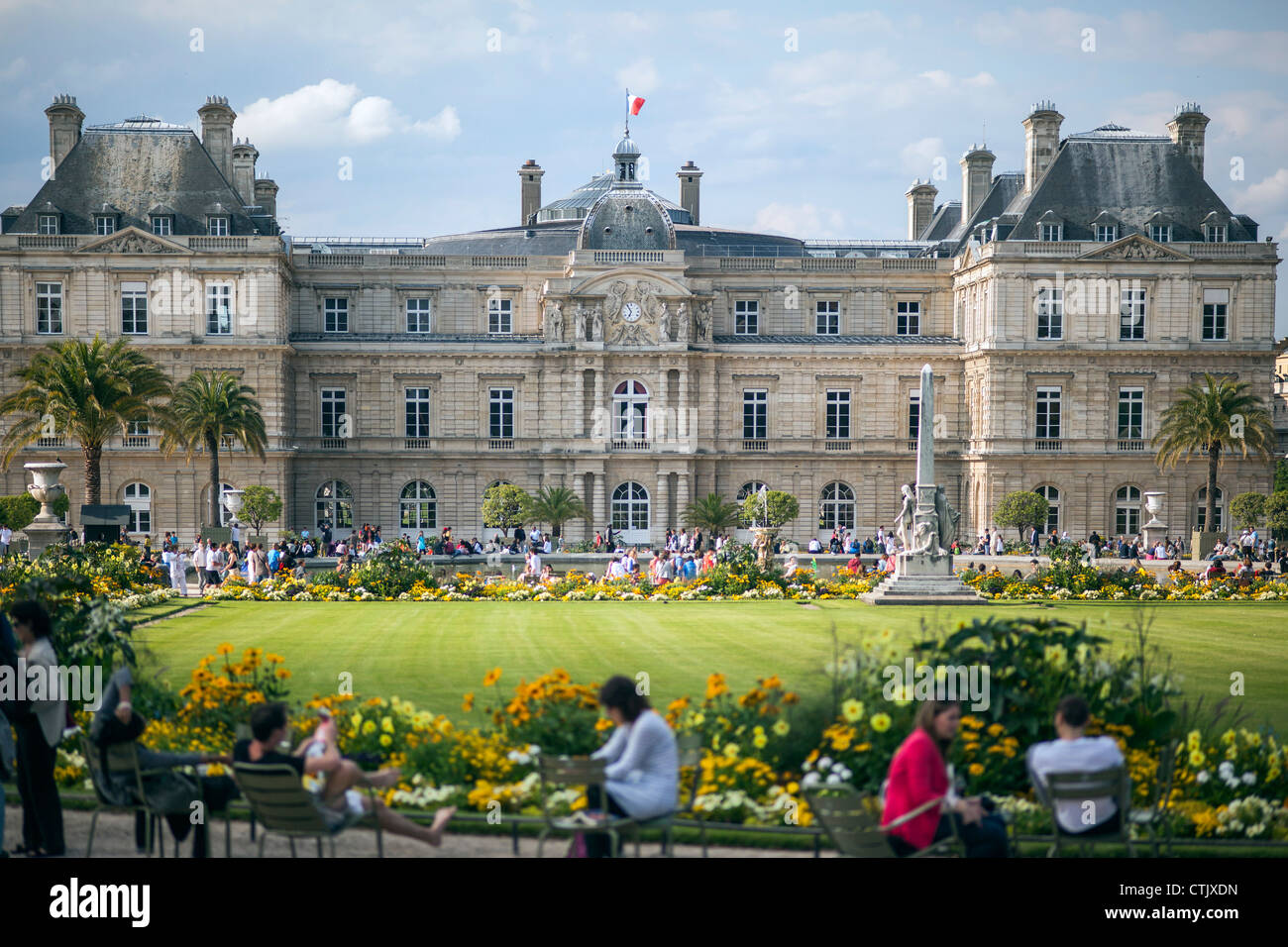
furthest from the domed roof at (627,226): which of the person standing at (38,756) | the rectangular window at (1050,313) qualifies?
the person standing at (38,756)

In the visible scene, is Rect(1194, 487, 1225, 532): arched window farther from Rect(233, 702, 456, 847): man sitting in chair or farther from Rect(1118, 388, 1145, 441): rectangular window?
Rect(233, 702, 456, 847): man sitting in chair

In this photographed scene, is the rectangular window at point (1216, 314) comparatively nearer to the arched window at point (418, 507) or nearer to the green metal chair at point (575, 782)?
the arched window at point (418, 507)

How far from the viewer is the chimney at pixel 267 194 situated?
6531cm

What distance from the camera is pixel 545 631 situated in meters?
25.0

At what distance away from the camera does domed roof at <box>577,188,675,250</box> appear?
59.7 meters

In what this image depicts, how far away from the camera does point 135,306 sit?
2163 inches

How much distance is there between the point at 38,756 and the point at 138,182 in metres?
49.5

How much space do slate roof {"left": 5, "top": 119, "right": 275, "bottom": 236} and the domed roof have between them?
15344mm

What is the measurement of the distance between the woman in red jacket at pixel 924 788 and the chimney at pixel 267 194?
199 ft

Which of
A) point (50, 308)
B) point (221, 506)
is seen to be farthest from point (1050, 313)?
point (50, 308)

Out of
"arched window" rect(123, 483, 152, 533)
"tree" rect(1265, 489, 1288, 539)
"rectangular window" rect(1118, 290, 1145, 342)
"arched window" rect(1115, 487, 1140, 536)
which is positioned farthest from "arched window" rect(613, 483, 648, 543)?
"tree" rect(1265, 489, 1288, 539)

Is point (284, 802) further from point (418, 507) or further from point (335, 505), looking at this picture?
point (335, 505)
